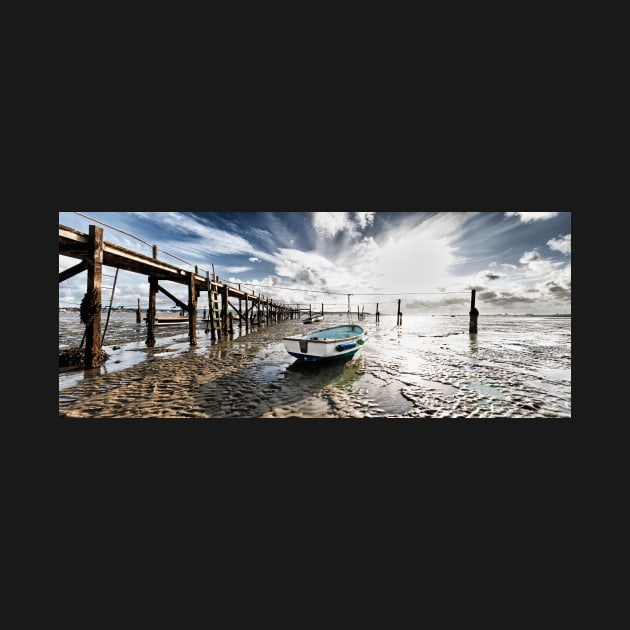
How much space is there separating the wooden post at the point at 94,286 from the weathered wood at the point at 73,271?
0.17m

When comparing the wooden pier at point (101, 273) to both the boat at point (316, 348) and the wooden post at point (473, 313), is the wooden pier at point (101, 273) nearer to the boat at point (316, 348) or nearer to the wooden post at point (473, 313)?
the boat at point (316, 348)

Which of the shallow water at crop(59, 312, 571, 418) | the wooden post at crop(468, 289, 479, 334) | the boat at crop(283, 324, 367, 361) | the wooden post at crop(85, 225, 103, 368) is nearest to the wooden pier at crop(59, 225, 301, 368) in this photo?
the wooden post at crop(85, 225, 103, 368)

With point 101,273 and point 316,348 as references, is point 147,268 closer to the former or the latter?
point 101,273

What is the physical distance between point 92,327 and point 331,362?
8448 millimetres

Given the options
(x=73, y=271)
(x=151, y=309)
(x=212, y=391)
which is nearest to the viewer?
(x=212, y=391)

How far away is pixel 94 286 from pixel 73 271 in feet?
2.56

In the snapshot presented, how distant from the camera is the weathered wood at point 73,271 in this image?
24.2 feet

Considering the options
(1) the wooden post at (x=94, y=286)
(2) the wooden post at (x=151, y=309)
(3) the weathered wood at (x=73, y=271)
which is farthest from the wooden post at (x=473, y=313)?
(3) the weathered wood at (x=73, y=271)

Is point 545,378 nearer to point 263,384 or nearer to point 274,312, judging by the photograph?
point 263,384

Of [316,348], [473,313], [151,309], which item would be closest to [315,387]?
[316,348]

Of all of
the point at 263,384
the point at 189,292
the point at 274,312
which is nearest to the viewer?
the point at 263,384

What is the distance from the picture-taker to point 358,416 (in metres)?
5.24

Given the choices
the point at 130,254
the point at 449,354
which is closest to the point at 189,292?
the point at 130,254

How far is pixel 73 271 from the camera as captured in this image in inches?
292
